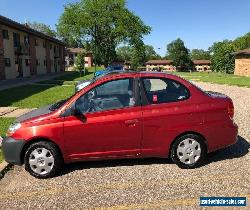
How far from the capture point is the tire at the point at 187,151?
19.4 feet

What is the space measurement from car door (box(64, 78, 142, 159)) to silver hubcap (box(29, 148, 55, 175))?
0.37 metres

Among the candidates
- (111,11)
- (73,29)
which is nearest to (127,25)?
(111,11)

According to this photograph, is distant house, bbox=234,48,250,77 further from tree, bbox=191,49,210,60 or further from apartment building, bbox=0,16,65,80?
tree, bbox=191,49,210,60

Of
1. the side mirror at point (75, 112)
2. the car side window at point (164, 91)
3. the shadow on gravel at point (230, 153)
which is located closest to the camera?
the side mirror at point (75, 112)

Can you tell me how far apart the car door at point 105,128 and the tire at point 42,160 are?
281 millimetres

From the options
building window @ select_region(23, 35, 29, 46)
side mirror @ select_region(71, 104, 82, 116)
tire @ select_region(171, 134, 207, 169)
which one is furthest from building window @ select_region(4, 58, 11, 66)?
tire @ select_region(171, 134, 207, 169)

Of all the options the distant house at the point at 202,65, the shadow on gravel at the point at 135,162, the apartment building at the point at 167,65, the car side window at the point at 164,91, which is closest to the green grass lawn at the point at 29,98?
the shadow on gravel at the point at 135,162

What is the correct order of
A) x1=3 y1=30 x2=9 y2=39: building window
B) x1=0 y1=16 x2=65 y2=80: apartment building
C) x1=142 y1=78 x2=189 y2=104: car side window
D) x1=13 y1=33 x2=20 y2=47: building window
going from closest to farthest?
x1=142 y1=78 x2=189 y2=104: car side window < x1=0 y1=16 x2=65 y2=80: apartment building < x1=3 y1=30 x2=9 y2=39: building window < x1=13 y1=33 x2=20 y2=47: building window

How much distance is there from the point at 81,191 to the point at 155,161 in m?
1.83

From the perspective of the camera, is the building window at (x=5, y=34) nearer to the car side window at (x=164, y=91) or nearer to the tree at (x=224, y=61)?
the car side window at (x=164, y=91)

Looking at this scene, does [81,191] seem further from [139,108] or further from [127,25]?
[127,25]

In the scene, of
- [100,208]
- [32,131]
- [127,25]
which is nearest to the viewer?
[100,208]

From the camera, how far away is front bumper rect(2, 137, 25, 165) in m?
5.63

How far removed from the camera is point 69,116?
5629mm
